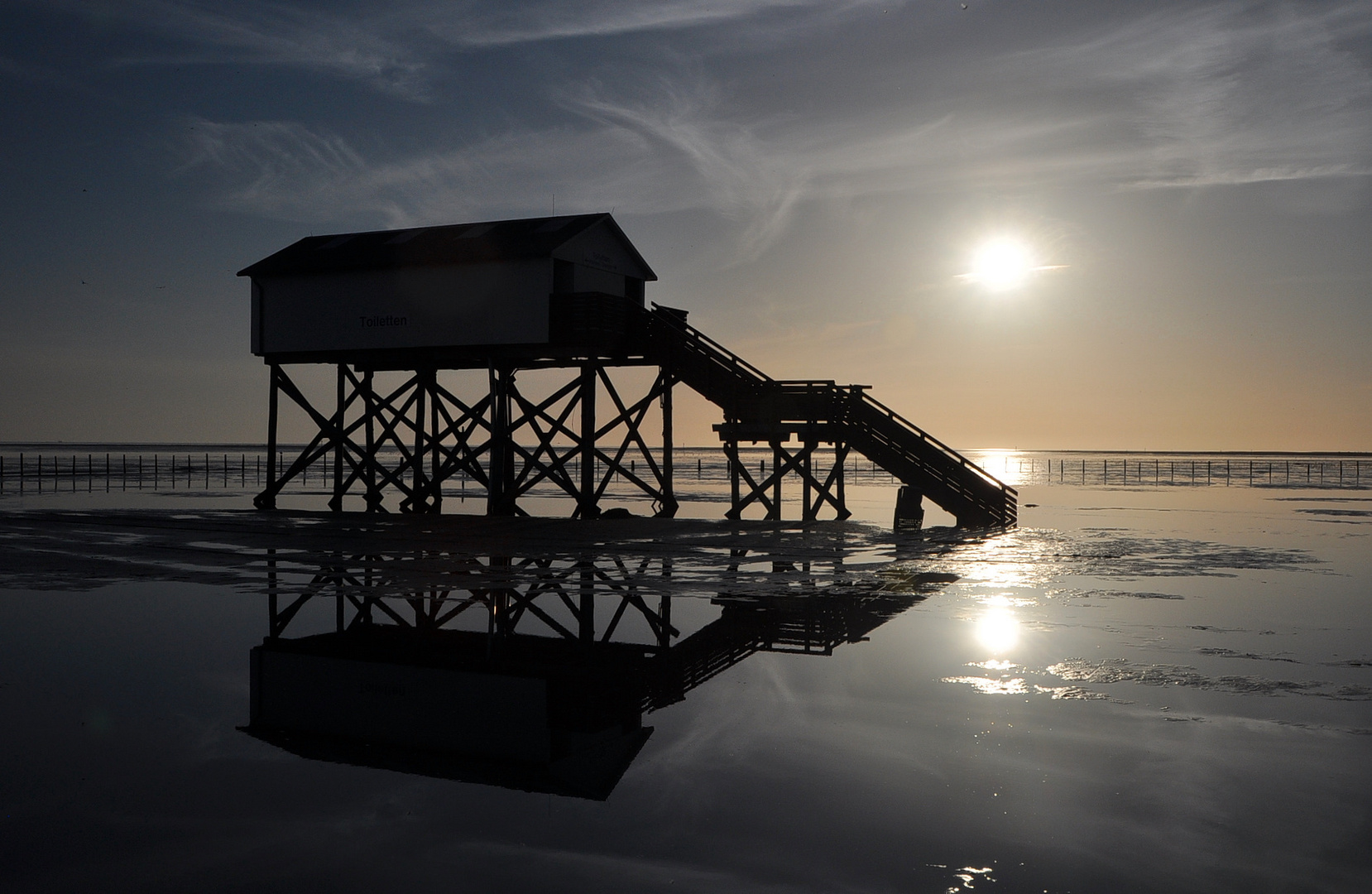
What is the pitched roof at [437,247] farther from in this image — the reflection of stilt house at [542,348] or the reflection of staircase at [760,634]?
the reflection of staircase at [760,634]

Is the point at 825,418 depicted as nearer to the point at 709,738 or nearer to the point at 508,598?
the point at 508,598

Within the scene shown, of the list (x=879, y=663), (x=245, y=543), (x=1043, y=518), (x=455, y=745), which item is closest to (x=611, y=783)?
(x=455, y=745)

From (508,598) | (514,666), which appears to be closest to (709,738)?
(514,666)

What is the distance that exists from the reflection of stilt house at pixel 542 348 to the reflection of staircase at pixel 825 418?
4 centimetres

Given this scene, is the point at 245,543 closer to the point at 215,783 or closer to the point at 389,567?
the point at 389,567

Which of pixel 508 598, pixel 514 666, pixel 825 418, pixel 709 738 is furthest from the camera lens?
pixel 825 418

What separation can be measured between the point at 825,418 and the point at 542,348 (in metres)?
8.51

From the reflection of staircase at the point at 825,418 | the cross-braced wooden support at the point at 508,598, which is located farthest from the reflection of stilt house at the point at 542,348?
the cross-braced wooden support at the point at 508,598

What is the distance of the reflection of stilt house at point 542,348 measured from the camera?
31.5 meters

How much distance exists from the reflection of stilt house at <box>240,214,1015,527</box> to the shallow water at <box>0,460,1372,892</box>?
13.0m

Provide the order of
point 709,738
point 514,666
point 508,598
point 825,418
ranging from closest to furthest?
point 709,738, point 514,666, point 508,598, point 825,418

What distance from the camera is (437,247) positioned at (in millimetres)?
33031

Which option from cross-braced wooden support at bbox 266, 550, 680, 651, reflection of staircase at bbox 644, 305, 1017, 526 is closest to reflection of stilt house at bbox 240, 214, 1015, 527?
reflection of staircase at bbox 644, 305, 1017, 526

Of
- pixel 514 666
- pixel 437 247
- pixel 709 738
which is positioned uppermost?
pixel 437 247
